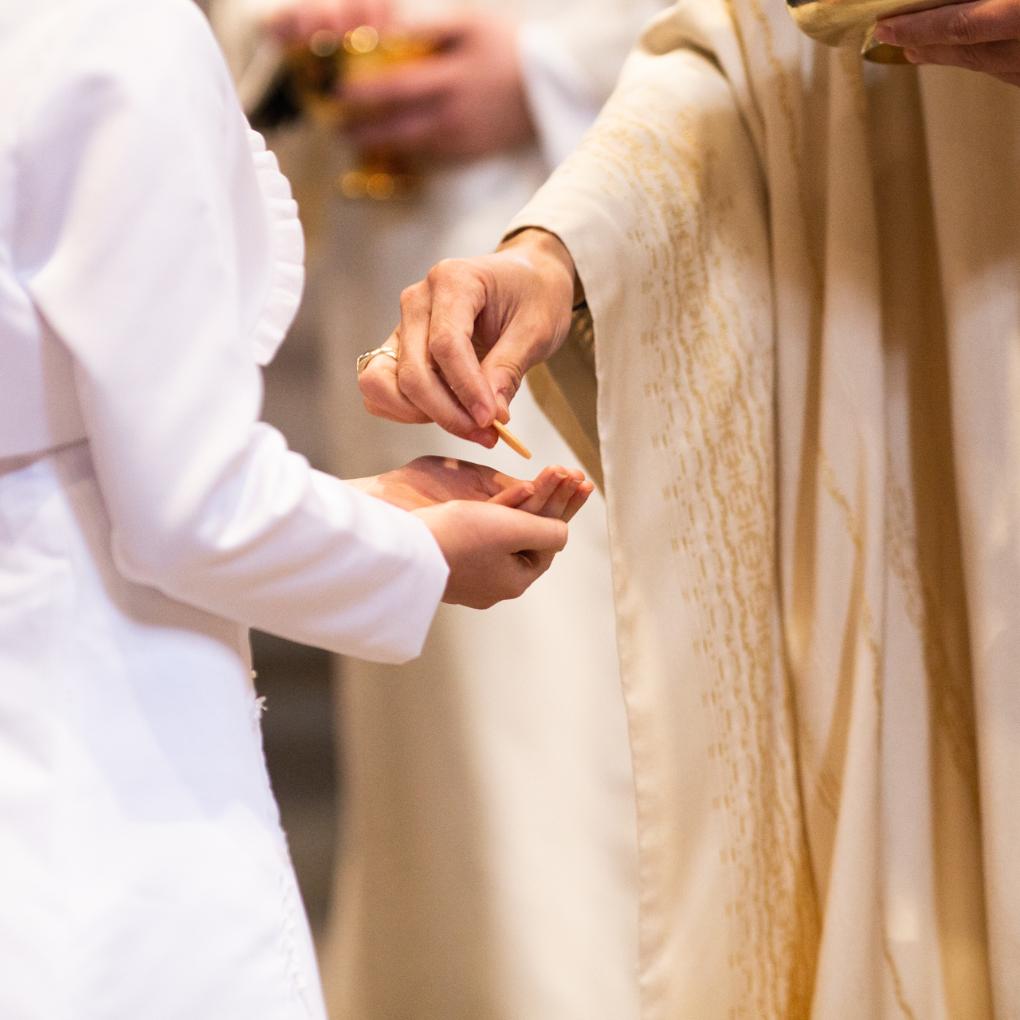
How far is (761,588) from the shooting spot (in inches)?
38.9

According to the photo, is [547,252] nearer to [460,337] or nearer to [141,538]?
[460,337]

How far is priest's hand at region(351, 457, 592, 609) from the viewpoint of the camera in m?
0.74

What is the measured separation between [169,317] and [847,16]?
43cm

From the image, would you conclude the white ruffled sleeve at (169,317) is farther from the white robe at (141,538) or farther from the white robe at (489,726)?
the white robe at (489,726)

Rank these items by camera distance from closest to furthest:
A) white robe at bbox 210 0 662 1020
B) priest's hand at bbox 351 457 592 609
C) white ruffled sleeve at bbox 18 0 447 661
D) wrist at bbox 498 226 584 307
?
1. white ruffled sleeve at bbox 18 0 447 661
2. priest's hand at bbox 351 457 592 609
3. wrist at bbox 498 226 584 307
4. white robe at bbox 210 0 662 1020

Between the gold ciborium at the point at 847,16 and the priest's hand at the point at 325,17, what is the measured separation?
2.64 feet

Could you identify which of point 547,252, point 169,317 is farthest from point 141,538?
point 547,252

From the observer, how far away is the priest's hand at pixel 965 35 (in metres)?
0.80

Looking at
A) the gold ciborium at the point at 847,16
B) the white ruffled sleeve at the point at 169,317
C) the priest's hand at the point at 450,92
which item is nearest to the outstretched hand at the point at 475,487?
the white ruffled sleeve at the point at 169,317

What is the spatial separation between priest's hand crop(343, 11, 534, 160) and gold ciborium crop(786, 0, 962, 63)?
72 cm

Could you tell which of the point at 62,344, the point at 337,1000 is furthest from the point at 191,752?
the point at 337,1000

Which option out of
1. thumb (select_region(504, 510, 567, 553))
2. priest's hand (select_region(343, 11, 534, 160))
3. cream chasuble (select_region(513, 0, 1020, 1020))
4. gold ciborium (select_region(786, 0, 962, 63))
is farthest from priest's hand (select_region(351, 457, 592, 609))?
priest's hand (select_region(343, 11, 534, 160))

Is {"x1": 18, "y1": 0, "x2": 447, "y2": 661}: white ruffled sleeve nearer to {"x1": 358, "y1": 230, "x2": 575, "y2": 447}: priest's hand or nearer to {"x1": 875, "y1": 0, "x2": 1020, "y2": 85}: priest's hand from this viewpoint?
{"x1": 358, "y1": 230, "x2": 575, "y2": 447}: priest's hand

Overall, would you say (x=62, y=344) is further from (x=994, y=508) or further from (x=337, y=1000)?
(x=337, y=1000)
